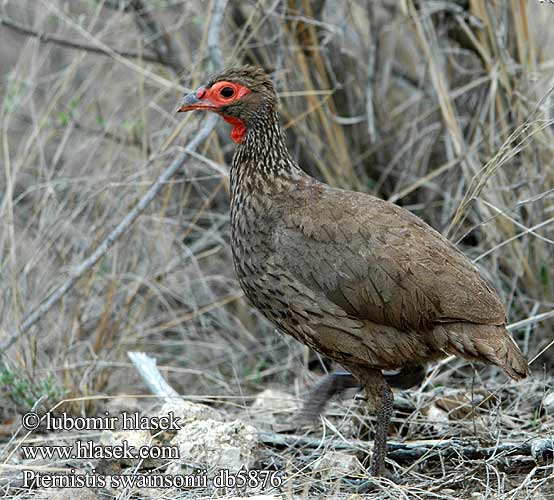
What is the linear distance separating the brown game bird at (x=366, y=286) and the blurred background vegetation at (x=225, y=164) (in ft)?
2.90

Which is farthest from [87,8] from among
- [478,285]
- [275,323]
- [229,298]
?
[478,285]

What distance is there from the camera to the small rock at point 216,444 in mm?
3395

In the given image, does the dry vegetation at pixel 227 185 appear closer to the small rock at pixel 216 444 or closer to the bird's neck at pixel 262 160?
the small rock at pixel 216 444

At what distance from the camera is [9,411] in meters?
4.33

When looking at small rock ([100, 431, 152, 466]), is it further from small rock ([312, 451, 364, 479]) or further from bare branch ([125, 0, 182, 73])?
bare branch ([125, 0, 182, 73])

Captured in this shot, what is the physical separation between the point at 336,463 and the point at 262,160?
122 cm

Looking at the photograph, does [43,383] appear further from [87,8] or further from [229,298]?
[87,8]

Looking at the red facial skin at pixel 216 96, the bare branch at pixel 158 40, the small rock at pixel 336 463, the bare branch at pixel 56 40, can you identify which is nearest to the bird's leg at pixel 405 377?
the small rock at pixel 336 463

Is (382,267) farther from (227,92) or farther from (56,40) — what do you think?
(56,40)

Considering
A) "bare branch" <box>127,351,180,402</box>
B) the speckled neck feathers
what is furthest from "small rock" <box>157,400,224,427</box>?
the speckled neck feathers

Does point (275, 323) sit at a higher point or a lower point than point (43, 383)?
higher

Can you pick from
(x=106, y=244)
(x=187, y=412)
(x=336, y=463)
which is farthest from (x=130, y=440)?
(x=106, y=244)

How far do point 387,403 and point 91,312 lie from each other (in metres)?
1.95

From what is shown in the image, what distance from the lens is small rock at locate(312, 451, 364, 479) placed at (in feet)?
10.9
